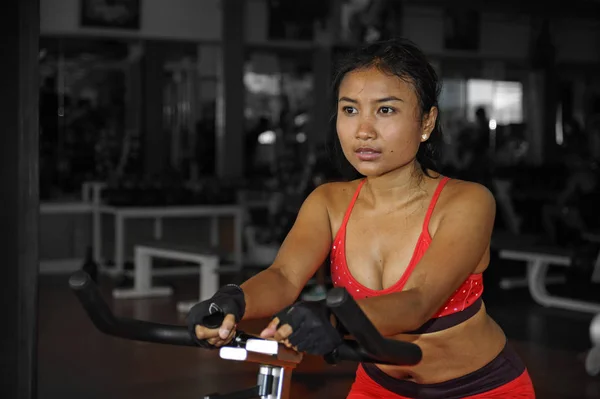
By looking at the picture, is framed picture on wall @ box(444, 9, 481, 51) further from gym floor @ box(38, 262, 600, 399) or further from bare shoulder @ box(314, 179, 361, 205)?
bare shoulder @ box(314, 179, 361, 205)

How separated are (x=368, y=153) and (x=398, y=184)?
17 cm

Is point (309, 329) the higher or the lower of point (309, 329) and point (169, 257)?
the higher

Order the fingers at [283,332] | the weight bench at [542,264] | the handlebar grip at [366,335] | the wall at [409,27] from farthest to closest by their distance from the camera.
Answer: the wall at [409,27], the weight bench at [542,264], the fingers at [283,332], the handlebar grip at [366,335]

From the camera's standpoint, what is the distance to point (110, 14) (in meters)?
12.6

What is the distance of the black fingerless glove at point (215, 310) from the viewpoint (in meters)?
1.45

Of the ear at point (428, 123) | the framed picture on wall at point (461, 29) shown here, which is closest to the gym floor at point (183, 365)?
the ear at point (428, 123)

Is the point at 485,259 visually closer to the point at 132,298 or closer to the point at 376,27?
the point at 132,298

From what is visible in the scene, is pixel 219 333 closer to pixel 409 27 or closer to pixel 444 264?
pixel 444 264

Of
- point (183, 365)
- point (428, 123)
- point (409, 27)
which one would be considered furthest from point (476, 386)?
point (409, 27)

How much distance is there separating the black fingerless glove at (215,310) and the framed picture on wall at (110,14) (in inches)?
457

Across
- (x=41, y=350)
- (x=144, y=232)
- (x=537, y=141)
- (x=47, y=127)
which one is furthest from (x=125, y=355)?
(x=537, y=141)

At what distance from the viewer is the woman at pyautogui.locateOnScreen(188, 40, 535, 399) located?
1782mm

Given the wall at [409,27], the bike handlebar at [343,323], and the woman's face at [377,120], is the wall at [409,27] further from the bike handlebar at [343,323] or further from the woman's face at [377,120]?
the bike handlebar at [343,323]

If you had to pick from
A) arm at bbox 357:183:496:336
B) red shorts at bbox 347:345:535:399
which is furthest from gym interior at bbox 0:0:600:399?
red shorts at bbox 347:345:535:399
